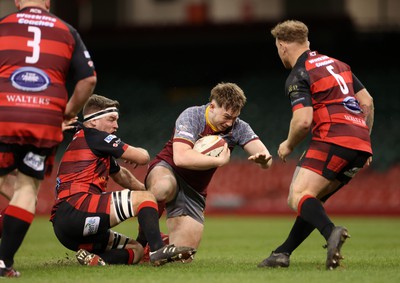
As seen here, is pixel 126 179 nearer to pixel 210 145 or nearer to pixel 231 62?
pixel 210 145

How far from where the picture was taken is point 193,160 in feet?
20.7

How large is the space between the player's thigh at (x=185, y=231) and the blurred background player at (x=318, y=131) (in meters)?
0.88

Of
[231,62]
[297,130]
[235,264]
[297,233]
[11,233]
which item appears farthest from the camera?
[231,62]

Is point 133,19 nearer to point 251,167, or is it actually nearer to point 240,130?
point 251,167

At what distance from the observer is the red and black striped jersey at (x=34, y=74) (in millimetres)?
5371

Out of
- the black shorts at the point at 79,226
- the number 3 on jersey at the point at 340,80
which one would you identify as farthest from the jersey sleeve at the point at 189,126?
the number 3 on jersey at the point at 340,80

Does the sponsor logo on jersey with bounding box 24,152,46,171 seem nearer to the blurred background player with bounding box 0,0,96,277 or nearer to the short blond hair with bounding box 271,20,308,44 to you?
the blurred background player with bounding box 0,0,96,277

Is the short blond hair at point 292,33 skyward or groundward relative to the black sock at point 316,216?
skyward

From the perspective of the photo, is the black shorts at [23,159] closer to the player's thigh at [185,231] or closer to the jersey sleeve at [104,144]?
the jersey sleeve at [104,144]

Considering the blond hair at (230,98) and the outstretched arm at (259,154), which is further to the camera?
the blond hair at (230,98)

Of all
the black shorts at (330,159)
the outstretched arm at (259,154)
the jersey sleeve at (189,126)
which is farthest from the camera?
the jersey sleeve at (189,126)

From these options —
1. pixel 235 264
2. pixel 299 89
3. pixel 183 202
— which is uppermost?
pixel 299 89

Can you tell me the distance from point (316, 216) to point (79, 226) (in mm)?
1860

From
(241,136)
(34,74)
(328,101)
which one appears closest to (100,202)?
(34,74)
